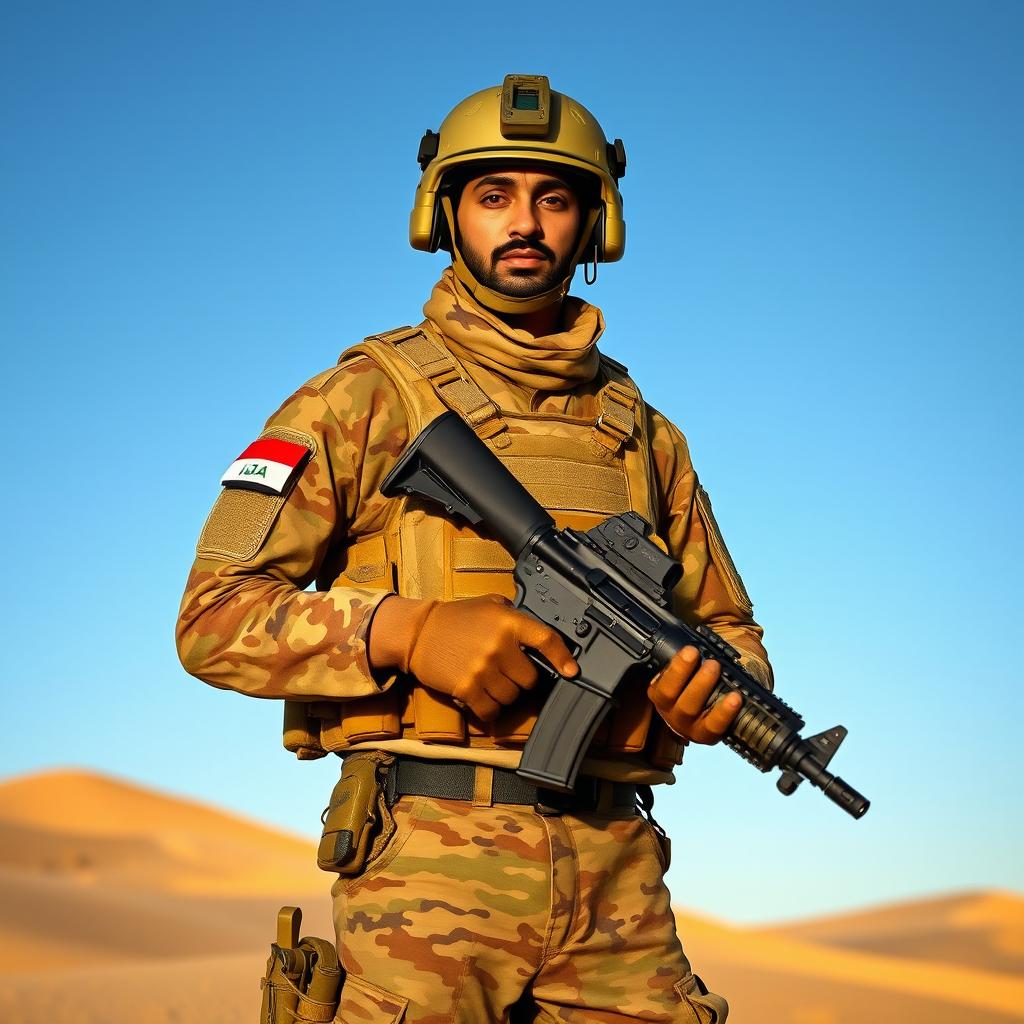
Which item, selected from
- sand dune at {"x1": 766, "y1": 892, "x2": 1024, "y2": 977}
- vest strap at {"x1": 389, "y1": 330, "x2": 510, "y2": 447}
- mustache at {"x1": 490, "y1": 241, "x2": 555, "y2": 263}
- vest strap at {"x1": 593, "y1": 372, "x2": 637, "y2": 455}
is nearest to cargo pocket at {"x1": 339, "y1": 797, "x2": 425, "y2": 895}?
vest strap at {"x1": 389, "y1": 330, "x2": 510, "y2": 447}

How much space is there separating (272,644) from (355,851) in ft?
1.89

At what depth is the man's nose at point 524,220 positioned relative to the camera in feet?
14.0

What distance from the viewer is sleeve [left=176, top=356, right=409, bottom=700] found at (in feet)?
11.9

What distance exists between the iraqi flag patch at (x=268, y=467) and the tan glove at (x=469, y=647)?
46cm

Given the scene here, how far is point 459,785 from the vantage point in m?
3.65

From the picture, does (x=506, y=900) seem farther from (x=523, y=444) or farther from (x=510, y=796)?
(x=523, y=444)

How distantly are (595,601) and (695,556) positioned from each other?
84 cm

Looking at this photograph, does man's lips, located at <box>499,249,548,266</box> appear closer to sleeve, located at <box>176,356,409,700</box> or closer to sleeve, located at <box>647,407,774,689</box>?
sleeve, located at <box>176,356,409,700</box>

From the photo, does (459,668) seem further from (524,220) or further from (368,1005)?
(524,220)

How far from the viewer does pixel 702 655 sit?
3670mm

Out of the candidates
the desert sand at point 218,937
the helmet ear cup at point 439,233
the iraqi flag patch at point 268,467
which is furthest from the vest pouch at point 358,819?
the desert sand at point 218,937

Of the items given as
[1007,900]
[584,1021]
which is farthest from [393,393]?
[1007,900]

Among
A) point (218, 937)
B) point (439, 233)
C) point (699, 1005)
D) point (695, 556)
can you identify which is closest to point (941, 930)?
point (218, 937)

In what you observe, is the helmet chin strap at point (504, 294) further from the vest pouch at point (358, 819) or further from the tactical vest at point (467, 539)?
the vest pouch at point (358, 819)
